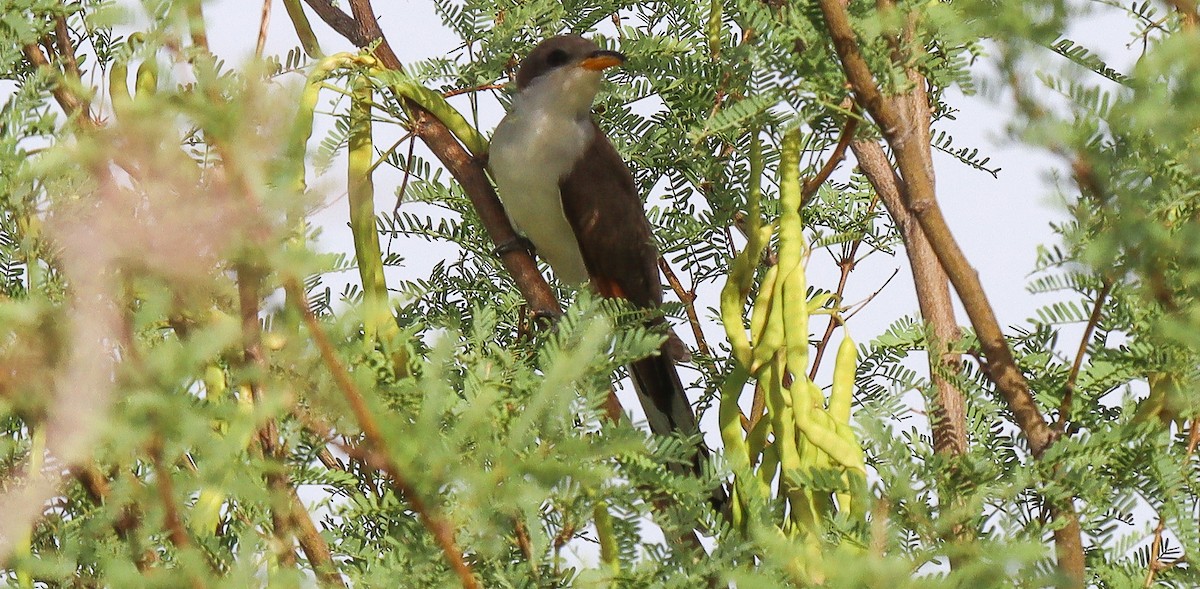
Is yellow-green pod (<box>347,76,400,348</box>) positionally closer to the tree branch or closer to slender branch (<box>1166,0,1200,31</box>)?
the tree branch

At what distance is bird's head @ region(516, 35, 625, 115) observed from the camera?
3.82 m

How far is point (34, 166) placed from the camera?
5.47ft


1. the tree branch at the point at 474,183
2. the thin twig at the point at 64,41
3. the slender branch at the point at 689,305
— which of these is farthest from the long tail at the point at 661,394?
the thin twig at the point at 64,41

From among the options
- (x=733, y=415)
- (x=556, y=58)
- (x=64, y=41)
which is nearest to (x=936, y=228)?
(x=733, y=415)

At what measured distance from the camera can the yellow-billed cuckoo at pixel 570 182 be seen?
3.89m

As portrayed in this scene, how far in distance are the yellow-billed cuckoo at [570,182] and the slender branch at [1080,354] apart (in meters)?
1.92

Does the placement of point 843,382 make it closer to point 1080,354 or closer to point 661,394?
point 1080,354

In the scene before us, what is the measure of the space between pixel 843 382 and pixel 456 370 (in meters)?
0.58

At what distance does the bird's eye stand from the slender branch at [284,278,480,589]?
8.61 feet

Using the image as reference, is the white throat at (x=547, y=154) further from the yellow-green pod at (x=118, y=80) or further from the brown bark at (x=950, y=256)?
the brown bark at (x=950, y=256)

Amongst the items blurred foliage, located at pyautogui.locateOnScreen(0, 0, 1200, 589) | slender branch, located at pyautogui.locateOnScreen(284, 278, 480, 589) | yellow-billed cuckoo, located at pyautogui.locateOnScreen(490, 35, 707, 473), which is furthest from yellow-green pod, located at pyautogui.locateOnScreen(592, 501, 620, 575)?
yellow-billed cuckoo, located at pyautogui.locateOnScreen(490, 35, 707, 473)

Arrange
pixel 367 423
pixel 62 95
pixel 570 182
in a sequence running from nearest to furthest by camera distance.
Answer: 1. pixel 367 423
2. pixel 62 95
3. pixel 570 182

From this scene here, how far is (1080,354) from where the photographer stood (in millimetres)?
1773

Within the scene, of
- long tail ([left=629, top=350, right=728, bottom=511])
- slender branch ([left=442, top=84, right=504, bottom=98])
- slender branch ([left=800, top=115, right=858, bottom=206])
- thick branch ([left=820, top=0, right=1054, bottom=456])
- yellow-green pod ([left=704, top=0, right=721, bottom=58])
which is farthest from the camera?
long tail ([left=629, top=350, right=728, bottom=511])
